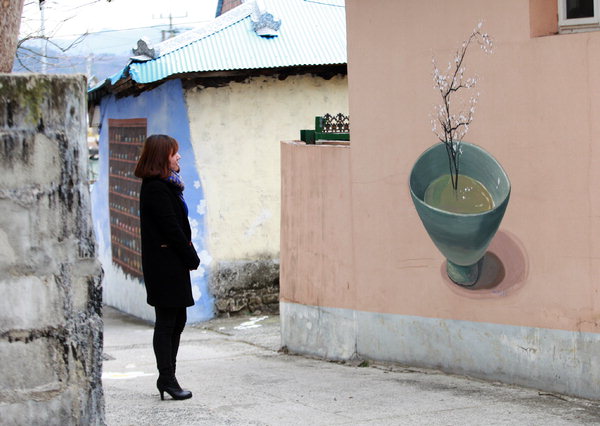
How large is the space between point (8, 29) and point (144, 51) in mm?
7877

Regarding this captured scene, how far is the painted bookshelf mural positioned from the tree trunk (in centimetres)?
896

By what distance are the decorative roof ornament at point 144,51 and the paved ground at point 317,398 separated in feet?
14.8

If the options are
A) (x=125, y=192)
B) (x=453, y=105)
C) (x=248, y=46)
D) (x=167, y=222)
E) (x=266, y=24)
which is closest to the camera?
(x=167, y=222)

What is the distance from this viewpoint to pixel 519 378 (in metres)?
6.62

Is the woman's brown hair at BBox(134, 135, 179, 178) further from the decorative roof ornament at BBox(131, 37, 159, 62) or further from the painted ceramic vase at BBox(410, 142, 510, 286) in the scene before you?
the decorative roof ornament at BBox(131, 37, 159, 62)

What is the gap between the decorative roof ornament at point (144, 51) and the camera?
11.8 m

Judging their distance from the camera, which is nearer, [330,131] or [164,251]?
[164,251]

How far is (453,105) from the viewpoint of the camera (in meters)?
6.95

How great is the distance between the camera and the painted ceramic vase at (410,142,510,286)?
6.69 m

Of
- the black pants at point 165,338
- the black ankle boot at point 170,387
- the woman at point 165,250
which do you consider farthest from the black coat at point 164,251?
the black ankle boot at point 170,387

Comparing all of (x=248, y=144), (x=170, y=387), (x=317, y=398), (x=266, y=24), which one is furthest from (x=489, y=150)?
(x=266, y=24)

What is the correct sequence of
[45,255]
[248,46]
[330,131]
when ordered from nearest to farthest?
[45,255] < [330,131] < [248,46]

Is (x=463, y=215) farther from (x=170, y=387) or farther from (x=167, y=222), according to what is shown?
(x=170, y=387)

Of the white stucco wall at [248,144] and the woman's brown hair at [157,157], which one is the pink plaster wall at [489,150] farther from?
the white stucco wall at [248,144]
